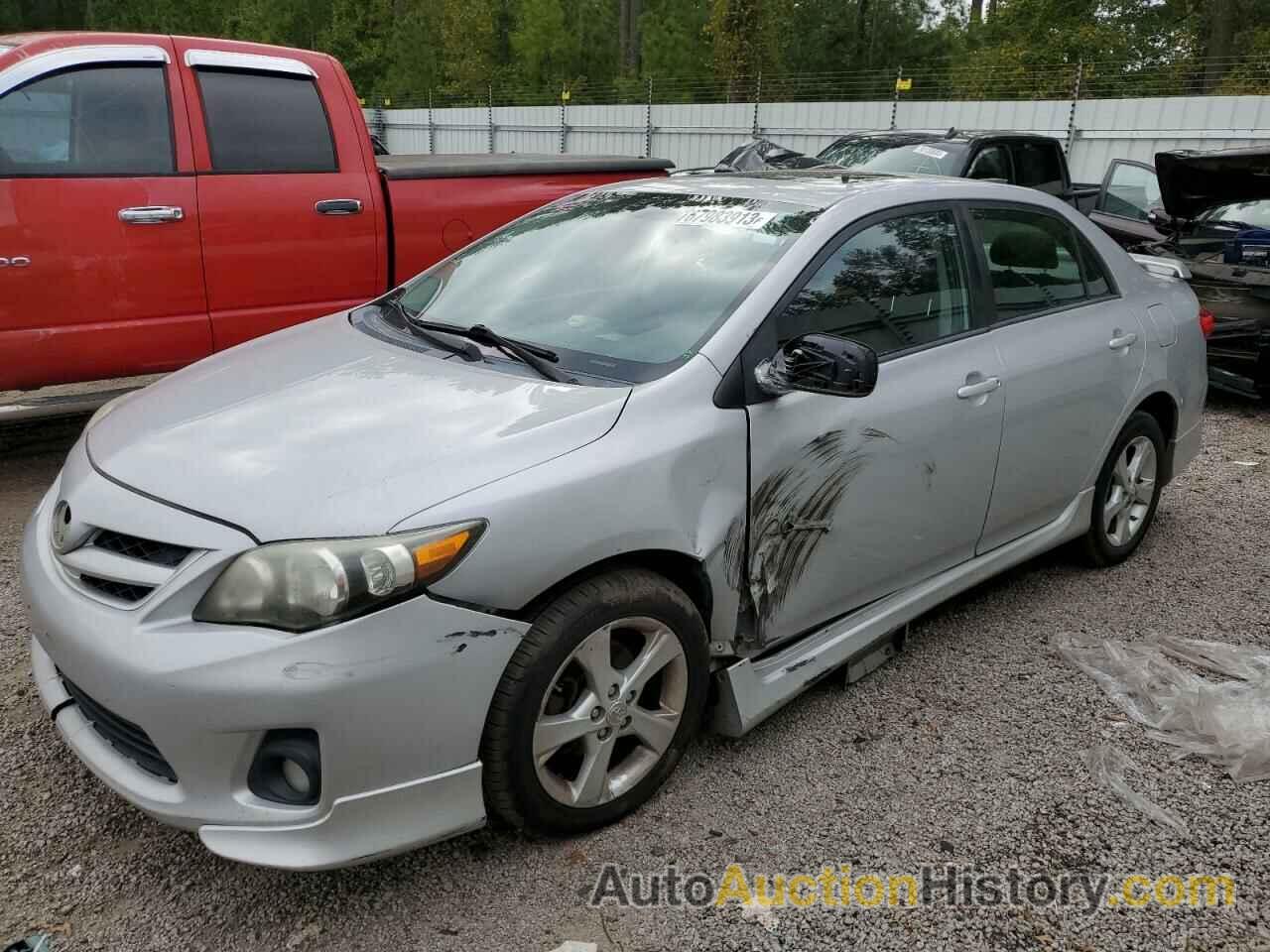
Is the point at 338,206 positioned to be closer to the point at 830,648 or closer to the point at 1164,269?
the point at 830,648

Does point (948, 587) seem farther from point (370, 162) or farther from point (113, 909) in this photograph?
point (370, 162)

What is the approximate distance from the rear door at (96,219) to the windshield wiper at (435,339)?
2.00m

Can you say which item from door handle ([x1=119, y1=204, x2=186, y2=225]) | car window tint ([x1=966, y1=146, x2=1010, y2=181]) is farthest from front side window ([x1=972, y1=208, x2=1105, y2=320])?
car window tint ([x1=966, y1=146, x2=1010, y2=181])

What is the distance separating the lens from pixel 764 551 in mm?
2836

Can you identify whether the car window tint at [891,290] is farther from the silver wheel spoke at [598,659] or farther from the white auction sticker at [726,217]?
the silver wheel spoke at [598,659]

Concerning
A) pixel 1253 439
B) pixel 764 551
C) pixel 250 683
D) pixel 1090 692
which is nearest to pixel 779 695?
pixel 764 551

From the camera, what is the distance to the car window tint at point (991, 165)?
28.7 feet

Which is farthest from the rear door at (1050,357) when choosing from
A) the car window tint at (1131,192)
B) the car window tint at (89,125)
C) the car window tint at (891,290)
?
the car window tint at (1131,192)

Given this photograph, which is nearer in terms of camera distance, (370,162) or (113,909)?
(113,909)

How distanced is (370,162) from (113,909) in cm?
425

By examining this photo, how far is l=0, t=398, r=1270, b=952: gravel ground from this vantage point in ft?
7.79

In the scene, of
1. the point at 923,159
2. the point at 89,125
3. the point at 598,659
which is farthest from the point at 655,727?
the point at 923,159

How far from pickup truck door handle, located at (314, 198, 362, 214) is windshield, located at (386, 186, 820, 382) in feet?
6.34

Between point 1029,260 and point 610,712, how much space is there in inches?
94.8
